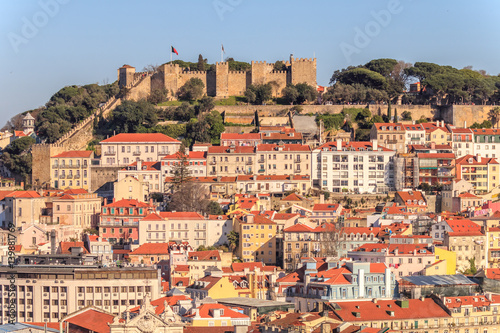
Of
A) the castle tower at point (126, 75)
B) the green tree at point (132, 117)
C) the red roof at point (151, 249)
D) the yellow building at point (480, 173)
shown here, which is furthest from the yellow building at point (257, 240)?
the castle tower at point (126, 75)

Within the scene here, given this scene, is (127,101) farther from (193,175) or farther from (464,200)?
(464,200)

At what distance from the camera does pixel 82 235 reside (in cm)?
6688

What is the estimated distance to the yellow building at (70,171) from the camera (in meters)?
75.9

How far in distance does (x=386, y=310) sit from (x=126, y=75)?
163ft

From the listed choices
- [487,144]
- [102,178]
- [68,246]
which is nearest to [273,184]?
[102,178]

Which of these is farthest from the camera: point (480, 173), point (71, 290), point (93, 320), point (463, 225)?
point (480, 173)

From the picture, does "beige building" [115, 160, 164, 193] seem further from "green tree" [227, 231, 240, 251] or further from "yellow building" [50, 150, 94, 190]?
"green tree" [227, 231, 240, 251]

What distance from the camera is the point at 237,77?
297 feet

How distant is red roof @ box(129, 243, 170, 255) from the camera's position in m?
59.5

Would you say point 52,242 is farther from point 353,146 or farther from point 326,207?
point 353,146

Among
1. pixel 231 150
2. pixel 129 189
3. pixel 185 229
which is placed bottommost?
pixel 185 229

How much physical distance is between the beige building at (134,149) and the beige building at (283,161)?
21.1 ft

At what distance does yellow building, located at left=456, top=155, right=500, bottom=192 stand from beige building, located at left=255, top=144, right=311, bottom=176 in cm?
1020

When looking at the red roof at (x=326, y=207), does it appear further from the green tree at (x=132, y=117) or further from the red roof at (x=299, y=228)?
the green tree at (x=132, y=117)
